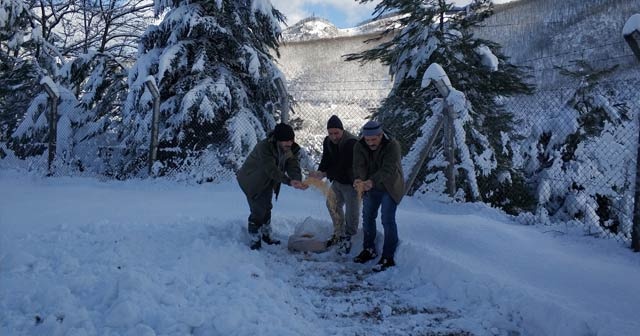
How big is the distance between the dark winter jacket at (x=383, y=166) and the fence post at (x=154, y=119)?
5.69m

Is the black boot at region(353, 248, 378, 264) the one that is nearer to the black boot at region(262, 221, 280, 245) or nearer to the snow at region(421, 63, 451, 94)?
the black boot at region(262, 221, 280, 245)

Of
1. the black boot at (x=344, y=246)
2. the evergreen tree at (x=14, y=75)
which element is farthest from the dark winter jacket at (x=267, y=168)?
the evergreen tree at (x=14, y=75)

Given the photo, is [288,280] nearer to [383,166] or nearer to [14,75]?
[383,166]

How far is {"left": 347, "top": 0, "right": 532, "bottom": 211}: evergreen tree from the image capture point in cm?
849

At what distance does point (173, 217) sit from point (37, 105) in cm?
791

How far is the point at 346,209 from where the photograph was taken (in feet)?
17.4

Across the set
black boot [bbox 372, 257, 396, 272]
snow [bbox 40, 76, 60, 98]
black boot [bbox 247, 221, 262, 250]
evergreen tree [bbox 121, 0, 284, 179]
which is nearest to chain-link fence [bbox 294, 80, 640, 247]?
black boot [bbox 372, 257, 396, 272]

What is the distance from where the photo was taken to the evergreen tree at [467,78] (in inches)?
334

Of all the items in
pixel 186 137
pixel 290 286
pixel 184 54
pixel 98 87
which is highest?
pixel 184 54

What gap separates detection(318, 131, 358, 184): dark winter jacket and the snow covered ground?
0.78 m

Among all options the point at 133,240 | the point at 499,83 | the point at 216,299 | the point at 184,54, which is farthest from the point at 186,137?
the point at 216,299

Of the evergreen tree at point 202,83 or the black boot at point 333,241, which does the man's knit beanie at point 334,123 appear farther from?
the evergreen tree at point 202,83

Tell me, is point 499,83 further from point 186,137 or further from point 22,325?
point 22,325

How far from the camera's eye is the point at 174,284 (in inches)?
135
